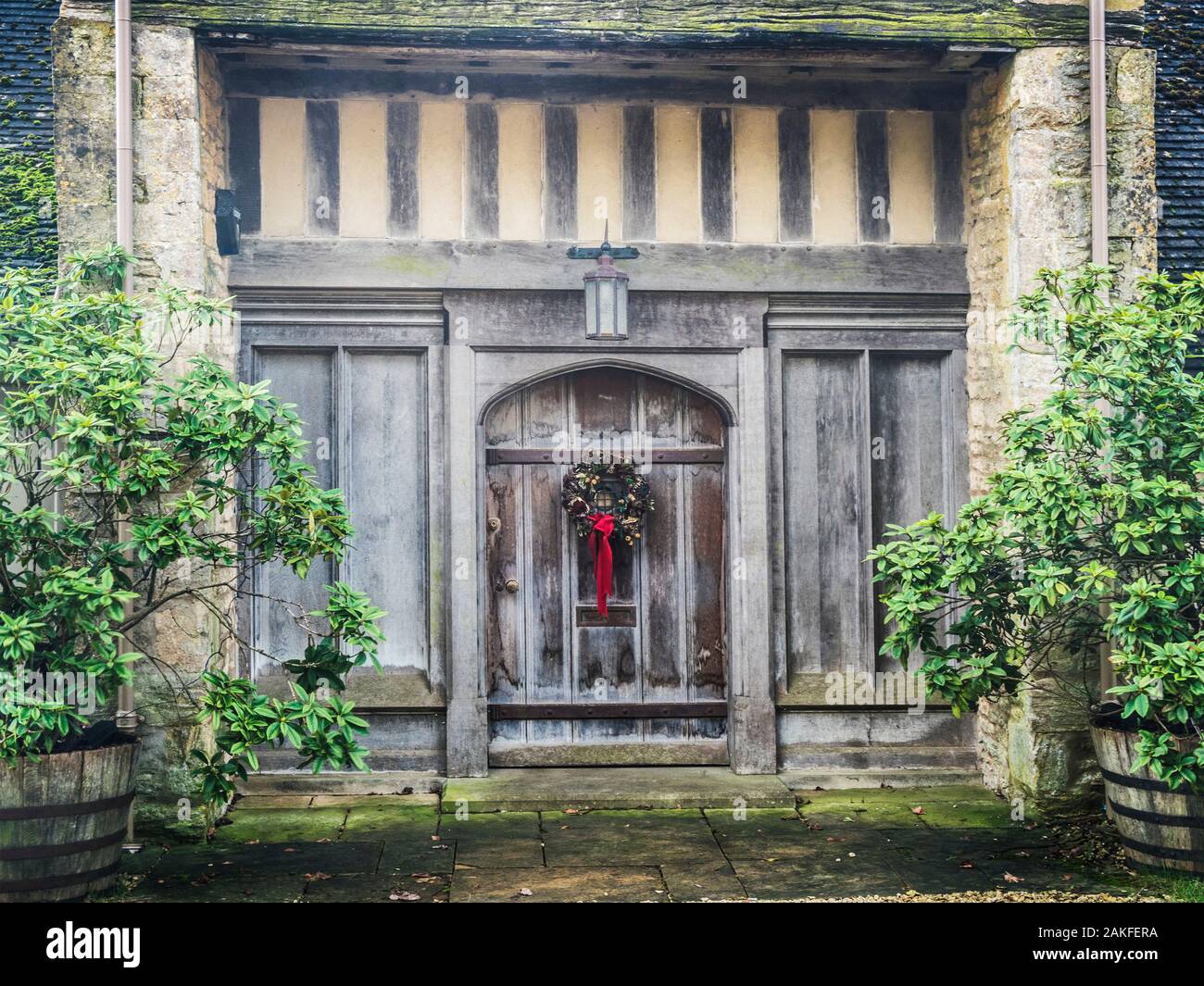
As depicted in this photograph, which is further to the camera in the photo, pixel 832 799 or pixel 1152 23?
pixel 1152 23

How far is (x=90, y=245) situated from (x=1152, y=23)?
7585 mm

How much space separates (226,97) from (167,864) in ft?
13.7

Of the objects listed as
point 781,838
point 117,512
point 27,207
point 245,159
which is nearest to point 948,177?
point 781,838

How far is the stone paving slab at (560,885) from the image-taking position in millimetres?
5629

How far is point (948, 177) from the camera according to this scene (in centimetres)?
760

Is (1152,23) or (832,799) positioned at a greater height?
Result: (1152,23)

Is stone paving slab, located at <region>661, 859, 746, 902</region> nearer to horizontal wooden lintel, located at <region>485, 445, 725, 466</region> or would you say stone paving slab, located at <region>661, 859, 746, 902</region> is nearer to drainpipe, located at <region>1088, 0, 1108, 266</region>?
horizontal wooden lintel, located at <region>485, 445, 725, 466</region>

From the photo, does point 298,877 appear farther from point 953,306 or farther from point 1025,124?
point 1025,124

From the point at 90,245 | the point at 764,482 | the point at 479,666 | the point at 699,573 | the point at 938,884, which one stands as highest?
the point at 90,245

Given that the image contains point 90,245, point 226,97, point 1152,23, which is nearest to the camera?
point 90,245

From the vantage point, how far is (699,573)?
7.66m

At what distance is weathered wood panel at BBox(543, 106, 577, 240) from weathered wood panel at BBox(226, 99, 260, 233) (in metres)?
1.64
